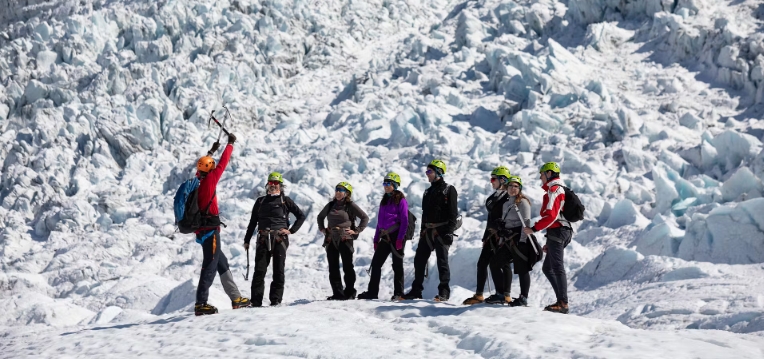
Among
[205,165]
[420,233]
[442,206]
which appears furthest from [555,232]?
[205,165]

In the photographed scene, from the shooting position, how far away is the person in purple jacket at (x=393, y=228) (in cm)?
732

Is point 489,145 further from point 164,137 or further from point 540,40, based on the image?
point 164,137

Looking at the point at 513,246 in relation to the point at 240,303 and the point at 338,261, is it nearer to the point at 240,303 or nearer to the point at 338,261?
the point at 338,261

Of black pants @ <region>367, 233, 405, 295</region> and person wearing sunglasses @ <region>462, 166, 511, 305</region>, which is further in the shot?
black pants @ <region>367, 233, 405, 295</region>

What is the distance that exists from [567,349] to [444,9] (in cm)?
2962

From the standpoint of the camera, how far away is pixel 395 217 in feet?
24.3

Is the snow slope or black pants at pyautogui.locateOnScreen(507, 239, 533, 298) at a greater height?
black pants at pyautogui.locateOnScreen(507, 239, 533, 298)

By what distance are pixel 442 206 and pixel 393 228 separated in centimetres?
70

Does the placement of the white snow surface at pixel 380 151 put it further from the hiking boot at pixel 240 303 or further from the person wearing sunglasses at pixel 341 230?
the person wearing sunglasses at pixel 341 230

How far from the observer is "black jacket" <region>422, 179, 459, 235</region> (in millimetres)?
6922

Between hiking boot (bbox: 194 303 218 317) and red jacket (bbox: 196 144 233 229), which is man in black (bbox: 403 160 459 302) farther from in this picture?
hiking boot (bbox: 194 303 218 317)

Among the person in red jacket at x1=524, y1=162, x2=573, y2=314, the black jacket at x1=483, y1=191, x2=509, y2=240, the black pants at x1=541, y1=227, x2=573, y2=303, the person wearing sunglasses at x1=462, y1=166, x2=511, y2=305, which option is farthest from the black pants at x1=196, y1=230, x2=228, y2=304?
the black pants at x1=541, y1=227, x2=573, y2=303

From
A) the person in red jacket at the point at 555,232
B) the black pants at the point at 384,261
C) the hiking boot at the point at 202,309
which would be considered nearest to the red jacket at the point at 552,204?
the person in red jacket at the point at 555,232

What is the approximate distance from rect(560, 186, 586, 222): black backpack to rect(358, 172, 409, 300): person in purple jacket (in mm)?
1842
